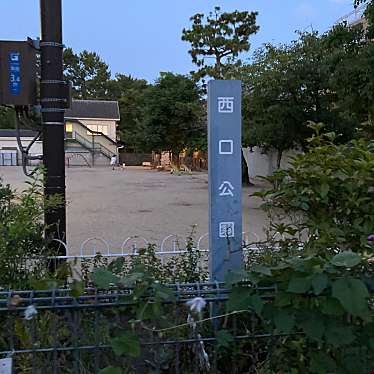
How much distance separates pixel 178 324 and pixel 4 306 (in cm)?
61

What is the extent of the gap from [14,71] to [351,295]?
3.07 m

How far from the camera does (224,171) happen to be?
271 cm

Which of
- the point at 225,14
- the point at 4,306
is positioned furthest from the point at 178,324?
the point at 225,14

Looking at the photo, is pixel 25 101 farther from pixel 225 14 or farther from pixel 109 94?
pixel 109 94

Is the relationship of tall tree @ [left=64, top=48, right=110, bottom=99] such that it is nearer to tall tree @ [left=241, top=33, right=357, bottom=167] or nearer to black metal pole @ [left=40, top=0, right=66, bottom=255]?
tall tree @ [left=241, top=33, right=357, bottom=167]

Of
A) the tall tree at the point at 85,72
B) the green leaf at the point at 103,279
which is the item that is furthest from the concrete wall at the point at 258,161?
the tall tree at the point at 85,72

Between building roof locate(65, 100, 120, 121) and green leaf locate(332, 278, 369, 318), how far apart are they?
174ft

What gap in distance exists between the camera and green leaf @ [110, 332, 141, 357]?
60.3 inches

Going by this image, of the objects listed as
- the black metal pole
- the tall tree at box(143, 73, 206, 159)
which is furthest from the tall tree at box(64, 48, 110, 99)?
the black metal pole

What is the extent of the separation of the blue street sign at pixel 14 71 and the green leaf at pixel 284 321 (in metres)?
2.83

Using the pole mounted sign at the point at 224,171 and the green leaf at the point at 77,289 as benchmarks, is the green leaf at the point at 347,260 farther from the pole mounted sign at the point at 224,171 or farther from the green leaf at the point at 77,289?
the pole mounted sign at the point at 224,171

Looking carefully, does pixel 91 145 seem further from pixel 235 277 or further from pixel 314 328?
pixel 314 328

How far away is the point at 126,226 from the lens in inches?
412

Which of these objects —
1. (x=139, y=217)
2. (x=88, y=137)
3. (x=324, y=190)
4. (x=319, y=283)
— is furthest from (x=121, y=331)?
(x=88, y=137)
